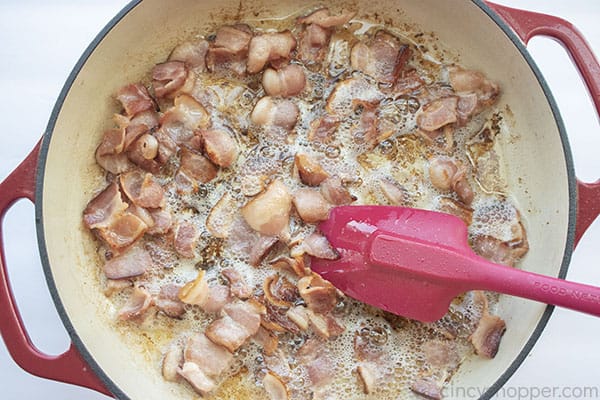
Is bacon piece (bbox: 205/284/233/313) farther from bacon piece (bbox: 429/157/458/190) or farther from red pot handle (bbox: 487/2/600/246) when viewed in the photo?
red pot handle (bbox: 487/2/600/246)

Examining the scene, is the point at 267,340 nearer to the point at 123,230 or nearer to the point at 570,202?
the point at 123,230

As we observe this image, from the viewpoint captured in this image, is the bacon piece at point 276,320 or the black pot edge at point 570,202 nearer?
the black pot edge at point 570,202

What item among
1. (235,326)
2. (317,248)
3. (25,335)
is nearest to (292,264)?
(317,248)

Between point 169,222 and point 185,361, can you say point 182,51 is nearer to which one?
point 169,222

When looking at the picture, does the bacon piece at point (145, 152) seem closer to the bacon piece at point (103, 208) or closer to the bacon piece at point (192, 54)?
the bacon piece at point (103, 208)

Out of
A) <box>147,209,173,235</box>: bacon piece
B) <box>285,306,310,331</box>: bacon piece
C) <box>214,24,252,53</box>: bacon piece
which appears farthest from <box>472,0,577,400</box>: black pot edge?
<box>147,209,173,235</box>: bacon piece

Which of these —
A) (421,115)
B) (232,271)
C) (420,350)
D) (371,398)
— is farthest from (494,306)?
(232,271)

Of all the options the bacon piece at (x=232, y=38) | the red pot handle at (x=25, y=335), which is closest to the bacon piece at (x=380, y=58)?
the bacon piece at (x=232, y=38)
